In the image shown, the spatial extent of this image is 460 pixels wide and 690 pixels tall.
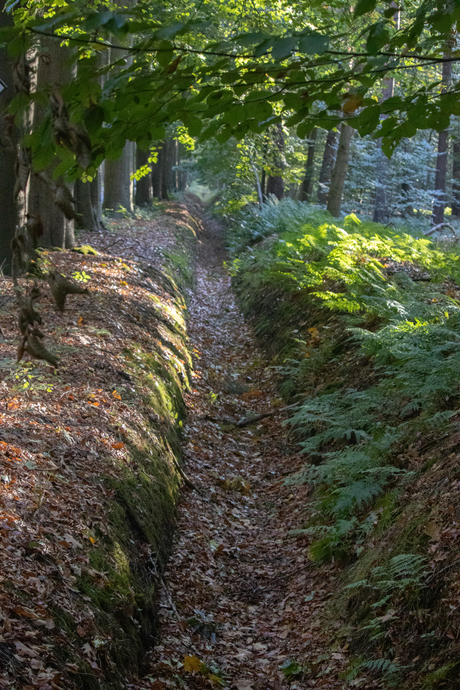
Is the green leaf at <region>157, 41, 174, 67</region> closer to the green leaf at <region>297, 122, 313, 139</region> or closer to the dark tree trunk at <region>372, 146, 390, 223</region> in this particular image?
the green leaf at <region>297, 122, 313, 139</region>

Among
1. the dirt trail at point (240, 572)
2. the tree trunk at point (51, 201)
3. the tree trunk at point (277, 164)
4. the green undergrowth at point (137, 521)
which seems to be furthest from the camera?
the tree trunk at point (277, 164)

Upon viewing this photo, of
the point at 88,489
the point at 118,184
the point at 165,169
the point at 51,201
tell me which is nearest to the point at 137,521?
the point at 88,489

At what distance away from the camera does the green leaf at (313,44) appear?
179cm

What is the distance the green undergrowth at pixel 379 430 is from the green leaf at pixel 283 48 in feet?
9.23

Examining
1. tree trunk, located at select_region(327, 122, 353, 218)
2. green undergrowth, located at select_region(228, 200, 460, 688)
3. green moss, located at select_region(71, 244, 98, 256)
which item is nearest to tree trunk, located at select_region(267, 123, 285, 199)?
tree trunk, located at select_region(327, 122, 353, 218)

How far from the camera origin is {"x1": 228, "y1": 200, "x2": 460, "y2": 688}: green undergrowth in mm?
3096

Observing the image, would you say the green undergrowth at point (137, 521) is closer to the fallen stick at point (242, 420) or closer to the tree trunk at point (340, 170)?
the fallen stick at point (242, 420)

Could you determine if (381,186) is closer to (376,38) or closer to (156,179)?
(156,179)

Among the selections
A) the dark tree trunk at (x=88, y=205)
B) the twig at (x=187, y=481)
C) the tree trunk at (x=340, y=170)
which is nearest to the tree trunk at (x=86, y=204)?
the dark tree trunk at (x=88, y=205)

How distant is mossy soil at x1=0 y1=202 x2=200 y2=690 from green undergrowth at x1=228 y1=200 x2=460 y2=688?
4.53ft

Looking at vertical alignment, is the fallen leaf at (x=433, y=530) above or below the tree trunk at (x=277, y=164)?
below

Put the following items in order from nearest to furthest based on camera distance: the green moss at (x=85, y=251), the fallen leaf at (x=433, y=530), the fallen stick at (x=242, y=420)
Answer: the fallen leaf at (x=433, y=530) → the fallen stick at (x=242, y=420) → the green moss at (x=85, y=251)

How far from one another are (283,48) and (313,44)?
0.11 m

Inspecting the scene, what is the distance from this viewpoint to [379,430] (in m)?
5.04
